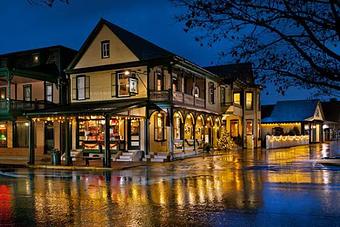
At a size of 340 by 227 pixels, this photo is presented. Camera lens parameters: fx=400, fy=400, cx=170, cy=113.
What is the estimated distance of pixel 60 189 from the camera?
46.9 ft

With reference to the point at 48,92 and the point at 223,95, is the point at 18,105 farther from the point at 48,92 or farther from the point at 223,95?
the point at 223,95

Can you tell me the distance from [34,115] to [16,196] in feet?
48.4

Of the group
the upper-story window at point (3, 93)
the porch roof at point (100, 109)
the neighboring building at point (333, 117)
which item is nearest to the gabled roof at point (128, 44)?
the porch roof at point (100, 109)

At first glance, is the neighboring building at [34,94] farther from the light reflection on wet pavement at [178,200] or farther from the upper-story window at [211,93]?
the light reflection on wet pavement at [178,200]

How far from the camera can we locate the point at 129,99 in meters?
28.6

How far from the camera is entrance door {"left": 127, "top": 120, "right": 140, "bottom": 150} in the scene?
92.9ft

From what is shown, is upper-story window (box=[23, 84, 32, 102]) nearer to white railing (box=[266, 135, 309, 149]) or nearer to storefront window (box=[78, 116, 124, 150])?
storefront window (box=[78, 116, 124, 150])

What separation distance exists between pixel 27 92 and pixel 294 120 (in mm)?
35951

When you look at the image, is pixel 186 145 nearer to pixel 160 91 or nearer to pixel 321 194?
pixel 160 91

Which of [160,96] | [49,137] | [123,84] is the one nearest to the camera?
[160,96]

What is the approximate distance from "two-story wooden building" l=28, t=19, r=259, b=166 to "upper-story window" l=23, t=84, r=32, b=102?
4425mm

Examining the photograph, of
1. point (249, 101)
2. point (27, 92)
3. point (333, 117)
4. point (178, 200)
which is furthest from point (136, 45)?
Result: point (333, 117)

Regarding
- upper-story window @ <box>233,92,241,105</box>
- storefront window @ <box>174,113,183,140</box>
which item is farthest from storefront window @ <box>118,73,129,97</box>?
upper-story window @ <box>233,92,241,105</box>

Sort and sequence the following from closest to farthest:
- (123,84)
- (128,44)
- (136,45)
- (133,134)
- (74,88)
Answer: (133,134) → (128,44) → (123,84) → (136,45) → (74,88)
